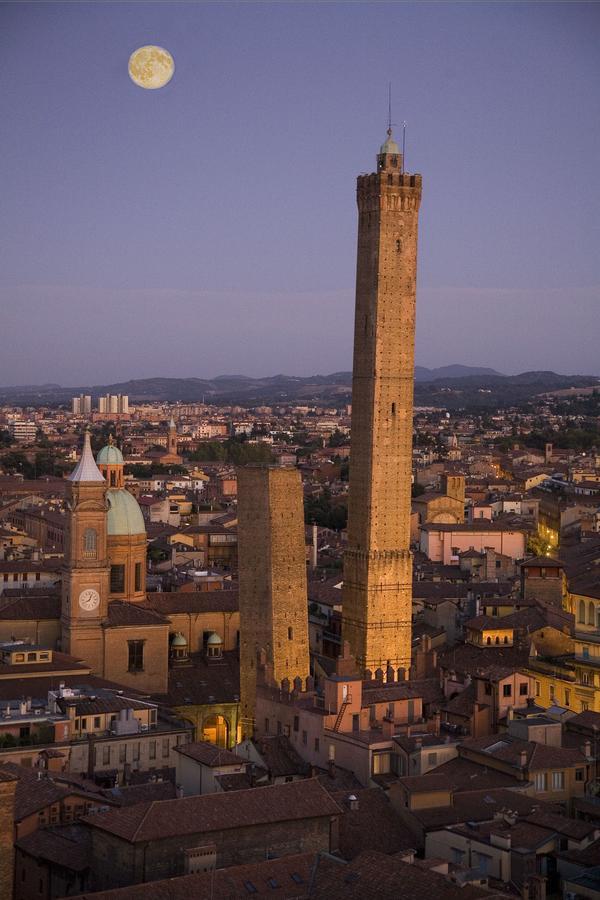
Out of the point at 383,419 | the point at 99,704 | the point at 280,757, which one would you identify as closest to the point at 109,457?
the point at 383,419

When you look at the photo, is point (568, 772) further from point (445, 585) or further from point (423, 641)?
point (445, 585)

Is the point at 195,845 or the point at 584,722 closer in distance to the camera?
the point at 195,845

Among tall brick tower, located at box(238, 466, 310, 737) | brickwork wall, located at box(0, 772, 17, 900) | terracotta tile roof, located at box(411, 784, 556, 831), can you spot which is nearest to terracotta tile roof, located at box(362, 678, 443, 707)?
tall brick tower, located at box(238, 466, 310, 737)

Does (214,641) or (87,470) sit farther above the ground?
(87,470)

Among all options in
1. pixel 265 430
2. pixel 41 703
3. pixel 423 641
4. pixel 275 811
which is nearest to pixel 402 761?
pixel 275 811

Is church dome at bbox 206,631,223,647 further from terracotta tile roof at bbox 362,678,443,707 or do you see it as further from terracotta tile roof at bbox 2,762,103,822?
terracotta tile roof at bbox 2,762,103,822

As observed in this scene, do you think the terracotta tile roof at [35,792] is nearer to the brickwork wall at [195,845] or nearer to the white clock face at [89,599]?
the brickwork wall at [195,845]

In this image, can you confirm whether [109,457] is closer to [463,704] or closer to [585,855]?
[463,704]
